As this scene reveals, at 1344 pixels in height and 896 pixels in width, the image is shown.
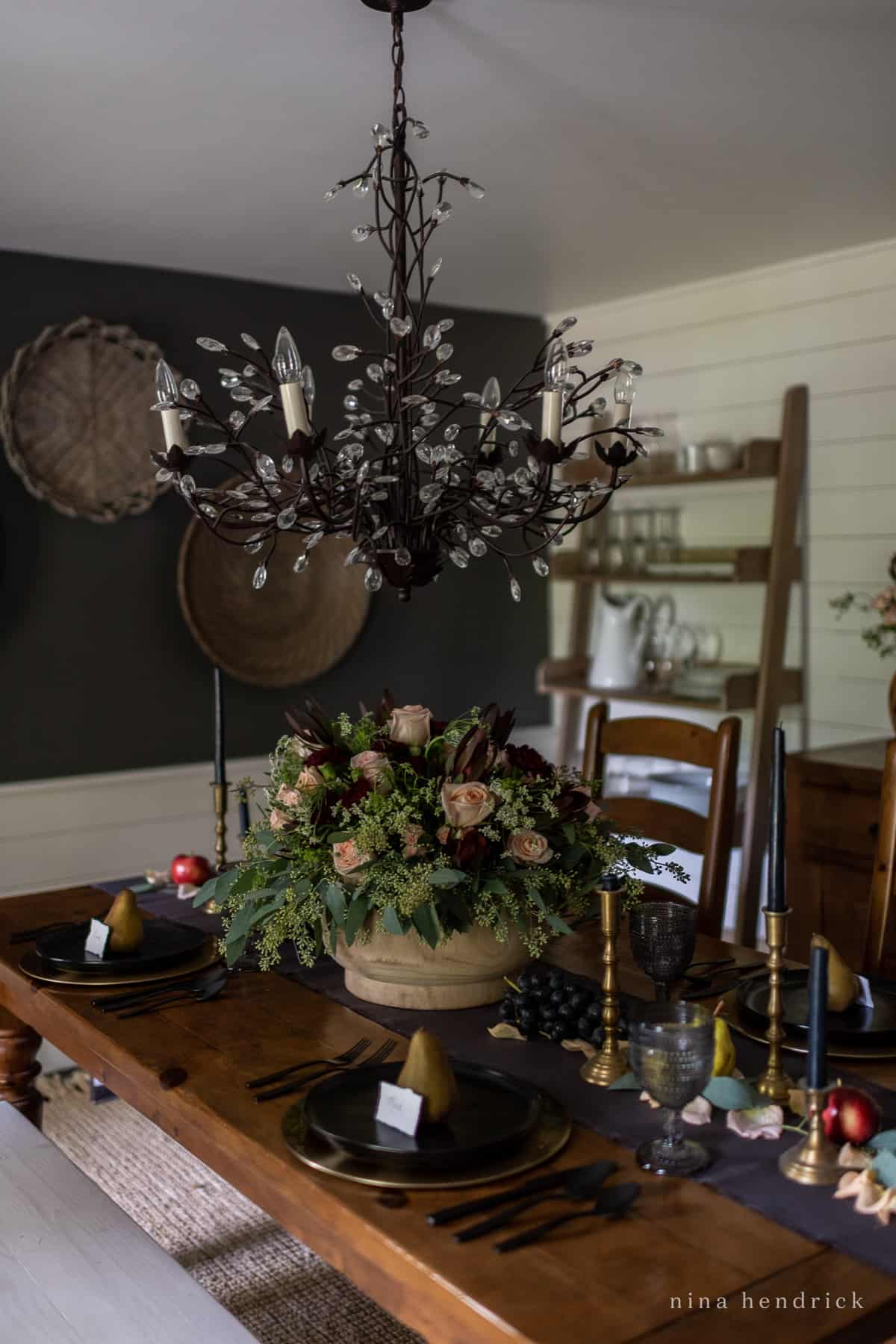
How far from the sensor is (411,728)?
183 cm

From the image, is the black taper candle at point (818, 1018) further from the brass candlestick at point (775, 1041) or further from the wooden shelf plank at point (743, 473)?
the wooden shelf plank at point (743, 473)

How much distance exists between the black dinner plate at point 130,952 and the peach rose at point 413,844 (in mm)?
497

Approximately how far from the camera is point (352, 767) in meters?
1.76

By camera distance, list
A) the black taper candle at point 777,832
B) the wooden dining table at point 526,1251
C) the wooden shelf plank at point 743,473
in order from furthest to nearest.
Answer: the wooden shelf plank at point 743,473 → the black taper candle at point 777,832 → the wooden dining table at point 526,1251

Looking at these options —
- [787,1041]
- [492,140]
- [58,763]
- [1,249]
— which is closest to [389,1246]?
[787,1041]

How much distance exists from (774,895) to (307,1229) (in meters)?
0.59

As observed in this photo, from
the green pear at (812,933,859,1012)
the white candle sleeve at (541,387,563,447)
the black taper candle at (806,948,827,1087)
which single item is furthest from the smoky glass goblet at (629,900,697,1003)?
the white candle sleeve at (541,387,563,447)

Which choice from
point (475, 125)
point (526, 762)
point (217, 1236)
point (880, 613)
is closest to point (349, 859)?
point (526, 762)

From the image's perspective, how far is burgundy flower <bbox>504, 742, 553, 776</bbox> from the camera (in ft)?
5.89

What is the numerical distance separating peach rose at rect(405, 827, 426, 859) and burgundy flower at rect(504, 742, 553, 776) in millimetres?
191

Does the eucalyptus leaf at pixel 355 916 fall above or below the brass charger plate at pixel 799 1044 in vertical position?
above

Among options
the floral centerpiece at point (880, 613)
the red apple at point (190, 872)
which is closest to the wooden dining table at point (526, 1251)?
the red apple at point (190, 872)

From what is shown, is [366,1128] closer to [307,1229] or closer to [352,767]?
[307,1229]

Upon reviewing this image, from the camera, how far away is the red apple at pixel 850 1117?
51.4 inches
